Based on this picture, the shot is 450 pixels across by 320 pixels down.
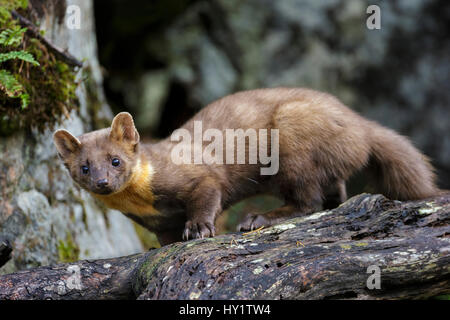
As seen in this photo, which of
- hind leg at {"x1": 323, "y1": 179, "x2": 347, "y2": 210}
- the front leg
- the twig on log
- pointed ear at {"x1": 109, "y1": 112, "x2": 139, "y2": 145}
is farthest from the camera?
hind leg at {"x1": 323, "y1": 179, "x2": 347, "y2": 210}

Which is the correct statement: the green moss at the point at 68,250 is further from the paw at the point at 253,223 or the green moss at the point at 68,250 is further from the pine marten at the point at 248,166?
the paw at the point at 253,223

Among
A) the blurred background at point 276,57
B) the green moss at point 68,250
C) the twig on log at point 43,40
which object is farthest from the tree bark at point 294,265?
the blurred background at point 276,57

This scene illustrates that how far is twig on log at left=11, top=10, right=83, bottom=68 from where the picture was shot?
6453mm

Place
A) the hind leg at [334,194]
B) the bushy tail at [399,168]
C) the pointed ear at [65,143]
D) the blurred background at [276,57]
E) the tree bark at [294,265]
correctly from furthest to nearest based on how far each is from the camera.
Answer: the blurred background at [276,57] < the hind leg at [334,194] < the bushy tail at [399,168] < the pointed ear at [65,143] < the tree bark at [294,265]

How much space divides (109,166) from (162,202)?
0.79 meters

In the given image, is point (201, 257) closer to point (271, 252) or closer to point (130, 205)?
point (271, 252)

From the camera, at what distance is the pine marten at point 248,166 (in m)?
6.05

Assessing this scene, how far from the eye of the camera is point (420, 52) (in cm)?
1183

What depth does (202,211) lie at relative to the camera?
6020mm

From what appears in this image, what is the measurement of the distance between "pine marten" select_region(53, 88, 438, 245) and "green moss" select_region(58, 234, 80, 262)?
1.15m

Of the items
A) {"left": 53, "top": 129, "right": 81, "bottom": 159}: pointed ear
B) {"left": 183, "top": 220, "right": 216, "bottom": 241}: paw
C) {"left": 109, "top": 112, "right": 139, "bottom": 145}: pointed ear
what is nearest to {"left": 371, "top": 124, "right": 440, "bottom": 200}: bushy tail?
{"left": 183, "top": 220, "right": 216, "bottom": 241}: paw

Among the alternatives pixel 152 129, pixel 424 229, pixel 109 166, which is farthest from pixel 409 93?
pixel 109 166

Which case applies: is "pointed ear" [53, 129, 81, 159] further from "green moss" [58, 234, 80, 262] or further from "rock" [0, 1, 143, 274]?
"green moss" [58, 234, 80, 262]

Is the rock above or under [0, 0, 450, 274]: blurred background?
under
